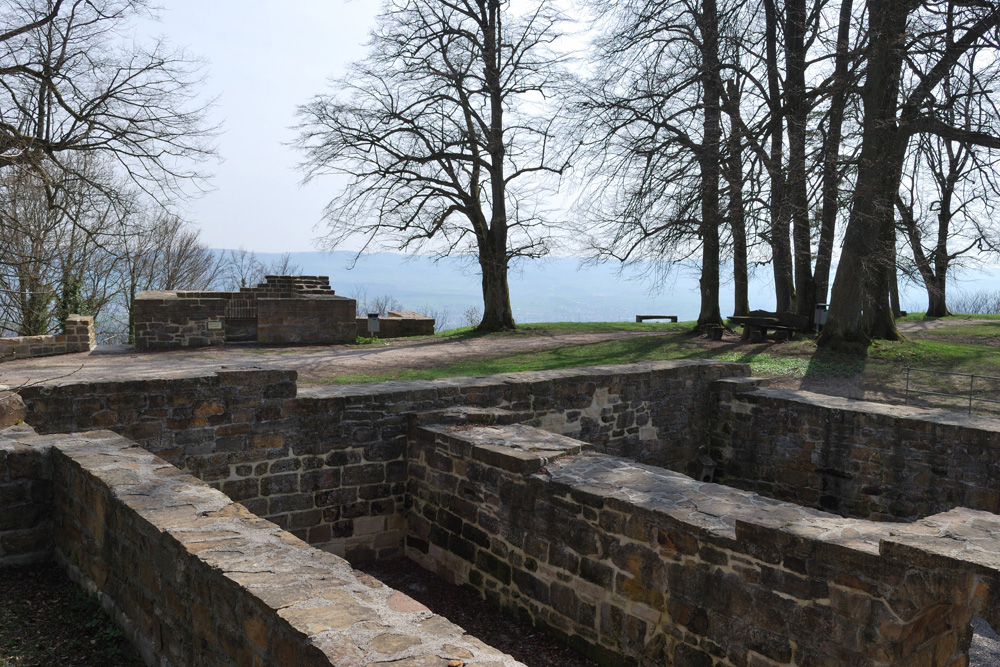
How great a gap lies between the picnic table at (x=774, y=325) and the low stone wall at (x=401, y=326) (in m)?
8.99

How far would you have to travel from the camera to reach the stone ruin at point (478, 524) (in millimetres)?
3215

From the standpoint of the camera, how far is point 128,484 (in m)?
4.07

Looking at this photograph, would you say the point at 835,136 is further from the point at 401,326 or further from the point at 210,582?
the point at 210,582

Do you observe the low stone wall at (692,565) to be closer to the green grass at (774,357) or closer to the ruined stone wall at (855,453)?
A: the ruined stone wall at (855,453)

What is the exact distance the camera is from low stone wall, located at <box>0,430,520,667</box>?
2650 millimetres

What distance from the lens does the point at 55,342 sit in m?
15.6

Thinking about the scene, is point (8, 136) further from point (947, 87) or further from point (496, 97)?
point (947, 87)

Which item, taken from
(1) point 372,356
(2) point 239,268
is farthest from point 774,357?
(2) point 239,268

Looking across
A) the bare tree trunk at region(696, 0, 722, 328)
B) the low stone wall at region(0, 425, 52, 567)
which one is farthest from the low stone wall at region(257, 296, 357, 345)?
the low stone wall at region(0, 425, 52, 567)

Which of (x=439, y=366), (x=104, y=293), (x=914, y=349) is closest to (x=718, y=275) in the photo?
(x=914, y=349)

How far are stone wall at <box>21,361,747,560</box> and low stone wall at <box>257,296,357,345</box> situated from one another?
32.4 ft

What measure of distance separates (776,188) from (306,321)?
1110 cm

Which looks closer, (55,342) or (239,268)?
(55,342)

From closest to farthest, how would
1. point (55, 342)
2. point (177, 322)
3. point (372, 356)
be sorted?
point (372, 356)
point (55, 342)
point (177, 322)
